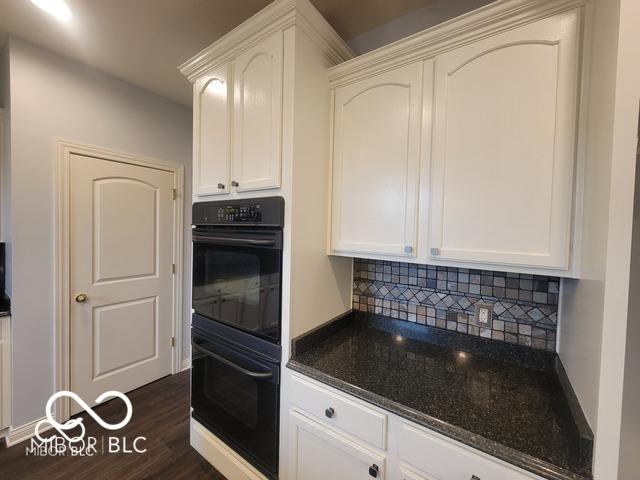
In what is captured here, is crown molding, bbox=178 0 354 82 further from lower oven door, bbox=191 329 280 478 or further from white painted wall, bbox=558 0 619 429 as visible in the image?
lower oven door, bbox=191 329 280 478

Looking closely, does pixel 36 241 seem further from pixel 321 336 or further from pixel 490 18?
pixel 490 18

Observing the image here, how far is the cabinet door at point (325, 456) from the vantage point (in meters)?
1.02

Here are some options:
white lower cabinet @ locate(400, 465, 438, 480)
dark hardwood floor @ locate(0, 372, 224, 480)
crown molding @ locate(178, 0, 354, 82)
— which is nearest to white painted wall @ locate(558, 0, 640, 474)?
white lower cabinet @ locate(400, 465, 438, 480)

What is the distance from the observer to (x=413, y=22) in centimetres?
151

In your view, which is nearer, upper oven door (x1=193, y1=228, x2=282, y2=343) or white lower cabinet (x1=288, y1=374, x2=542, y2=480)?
white lower cabinet (x1=288, y1=374, x2=542, y2=480)

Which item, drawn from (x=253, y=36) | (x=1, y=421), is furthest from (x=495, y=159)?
(x=1, y=421)

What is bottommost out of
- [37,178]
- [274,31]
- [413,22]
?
[37,178]

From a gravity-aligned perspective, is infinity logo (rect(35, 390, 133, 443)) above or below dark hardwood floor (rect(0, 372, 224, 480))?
above

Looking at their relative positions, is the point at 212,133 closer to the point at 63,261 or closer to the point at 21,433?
the point at 63,261

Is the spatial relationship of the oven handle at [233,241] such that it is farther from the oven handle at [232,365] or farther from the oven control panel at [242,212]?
the oven handle at [232,365]

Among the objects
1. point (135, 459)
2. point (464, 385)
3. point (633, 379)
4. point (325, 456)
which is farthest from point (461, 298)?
point (135, 459)

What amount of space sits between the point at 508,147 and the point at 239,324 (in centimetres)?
138

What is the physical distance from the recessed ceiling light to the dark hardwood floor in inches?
99.9

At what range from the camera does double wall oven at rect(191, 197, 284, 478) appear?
4.23ft
